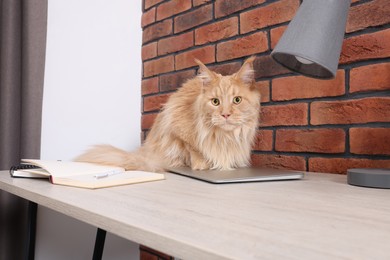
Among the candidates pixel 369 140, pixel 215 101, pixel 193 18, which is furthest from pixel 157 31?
pixel 369 140

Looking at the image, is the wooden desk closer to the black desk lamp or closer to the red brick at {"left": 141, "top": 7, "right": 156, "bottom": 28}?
the black desk lamp

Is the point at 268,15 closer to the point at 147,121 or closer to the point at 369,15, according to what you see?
the point at 369,15

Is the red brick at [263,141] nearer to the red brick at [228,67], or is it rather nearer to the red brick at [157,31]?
the red brick at [228,67]

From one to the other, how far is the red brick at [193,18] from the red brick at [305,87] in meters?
0.46

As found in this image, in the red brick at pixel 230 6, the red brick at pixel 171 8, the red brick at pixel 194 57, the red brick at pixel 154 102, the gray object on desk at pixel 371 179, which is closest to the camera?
the gray object on desk at pixel 371 179

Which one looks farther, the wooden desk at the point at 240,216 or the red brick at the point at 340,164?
the red brick at the point at 340,164

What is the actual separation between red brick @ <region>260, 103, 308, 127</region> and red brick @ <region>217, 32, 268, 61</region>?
223mm

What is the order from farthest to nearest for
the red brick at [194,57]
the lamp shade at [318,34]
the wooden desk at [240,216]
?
the red brick at [194,57], the lamp shade at [318,34], the wooden desk at [240,216]

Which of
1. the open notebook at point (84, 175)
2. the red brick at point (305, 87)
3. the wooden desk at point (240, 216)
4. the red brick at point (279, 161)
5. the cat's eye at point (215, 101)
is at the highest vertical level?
the red brick at point (305, 87)

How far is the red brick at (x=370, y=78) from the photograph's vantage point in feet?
3.07

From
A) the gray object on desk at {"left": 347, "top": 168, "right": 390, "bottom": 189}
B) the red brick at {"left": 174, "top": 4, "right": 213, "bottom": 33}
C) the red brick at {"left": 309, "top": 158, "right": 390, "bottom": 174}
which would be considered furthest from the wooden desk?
the red brick at {"left": 174, "top": 4, "right": 213, "bottom": 33}

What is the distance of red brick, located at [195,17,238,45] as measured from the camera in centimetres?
134

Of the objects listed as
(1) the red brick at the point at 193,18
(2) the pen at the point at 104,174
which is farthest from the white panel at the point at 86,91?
(2) the pen at the point at 104,174

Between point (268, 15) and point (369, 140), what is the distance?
1.82 feet
